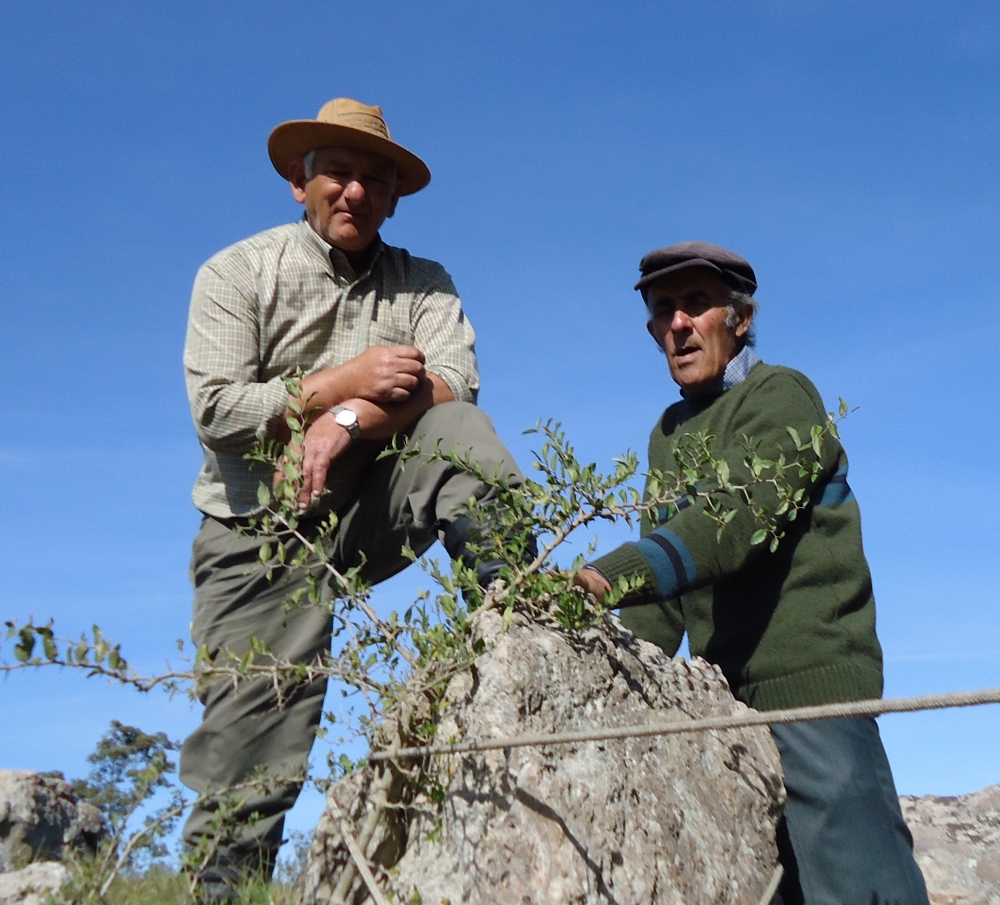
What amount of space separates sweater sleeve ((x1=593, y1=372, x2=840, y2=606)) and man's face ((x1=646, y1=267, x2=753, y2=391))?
28cm

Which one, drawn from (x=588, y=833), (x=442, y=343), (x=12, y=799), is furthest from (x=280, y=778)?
(x=12, y=799)

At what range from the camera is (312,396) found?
4.27m

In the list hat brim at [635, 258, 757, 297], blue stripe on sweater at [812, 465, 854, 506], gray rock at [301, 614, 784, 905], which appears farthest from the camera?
hat brim at [635, 258, 757, 297]

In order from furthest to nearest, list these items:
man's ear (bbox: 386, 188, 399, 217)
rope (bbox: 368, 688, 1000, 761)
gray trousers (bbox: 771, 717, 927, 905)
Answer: man's ear (bbox: 386, 188, 399, 217) < gray trousers (bbox: 771, 717, 927, 905) < rope (bbox: 368, 688, 1000, 761)

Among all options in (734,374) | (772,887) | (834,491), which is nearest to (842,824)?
(772,887)

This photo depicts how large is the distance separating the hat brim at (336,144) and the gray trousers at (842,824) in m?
2.73

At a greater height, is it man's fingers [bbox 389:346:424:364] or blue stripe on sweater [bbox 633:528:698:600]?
man's fingers [bbox 389:346:424:364]

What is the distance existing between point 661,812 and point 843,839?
954 mm

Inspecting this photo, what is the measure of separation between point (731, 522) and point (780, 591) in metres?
0.38

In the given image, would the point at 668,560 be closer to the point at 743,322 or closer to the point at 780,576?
the point at 780,576

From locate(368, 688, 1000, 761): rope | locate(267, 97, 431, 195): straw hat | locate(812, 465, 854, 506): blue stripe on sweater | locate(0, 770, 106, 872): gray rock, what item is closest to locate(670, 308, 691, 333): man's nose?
locate(812, 465, 854, 506): blue stripe on sweater

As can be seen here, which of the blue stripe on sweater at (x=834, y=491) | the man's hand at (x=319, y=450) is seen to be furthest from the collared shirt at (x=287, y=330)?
the blue stripe on sweater at (x=834, y=491)

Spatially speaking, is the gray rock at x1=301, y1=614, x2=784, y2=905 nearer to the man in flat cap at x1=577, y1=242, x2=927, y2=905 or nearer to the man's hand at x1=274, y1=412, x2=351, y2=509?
the man in flat cap at x1=577, y1=242, x2=927, y2=905

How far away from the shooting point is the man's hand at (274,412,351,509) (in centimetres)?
412
